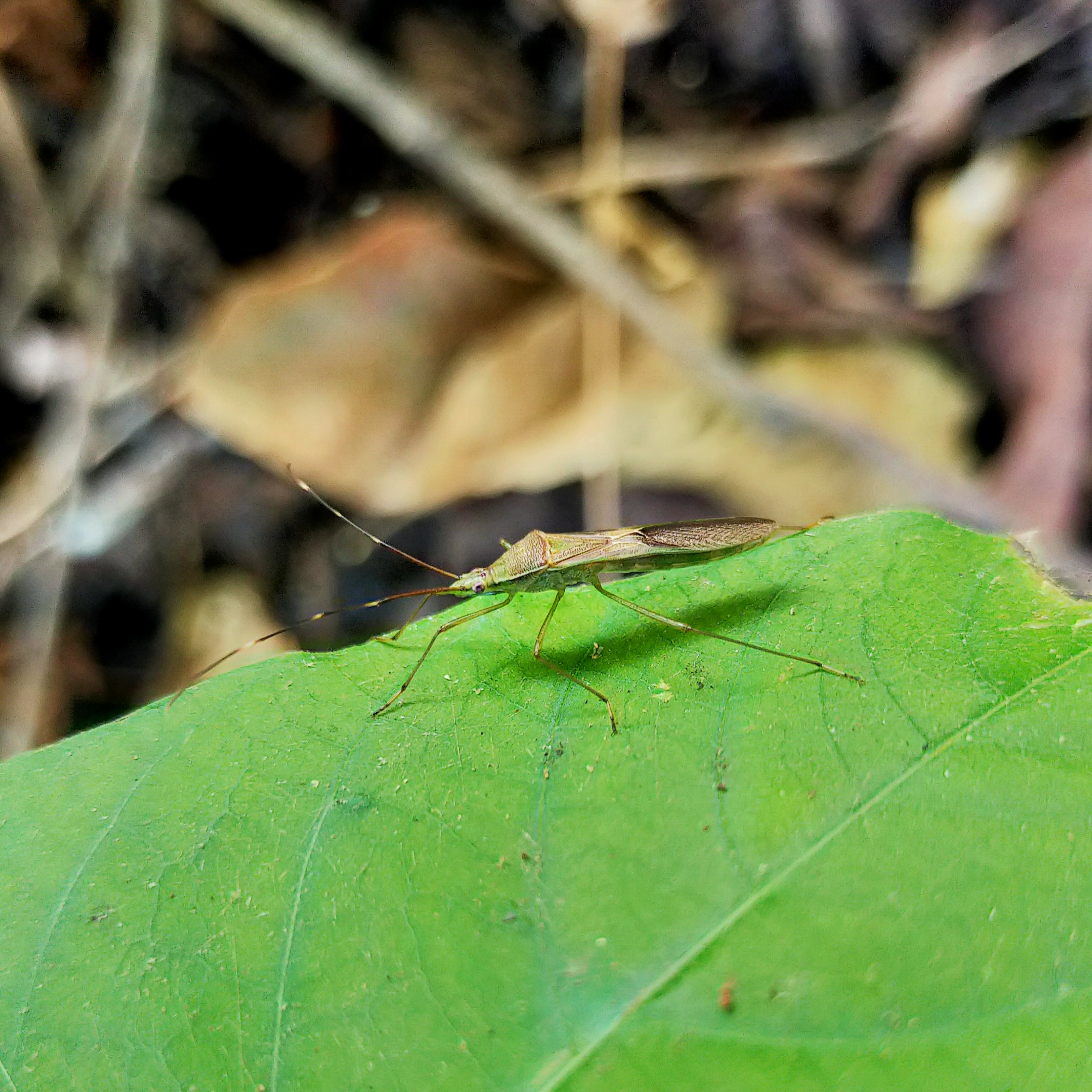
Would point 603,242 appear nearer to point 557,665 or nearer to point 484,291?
point 484,291

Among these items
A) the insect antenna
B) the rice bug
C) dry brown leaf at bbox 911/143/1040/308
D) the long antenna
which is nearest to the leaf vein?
the rice bug

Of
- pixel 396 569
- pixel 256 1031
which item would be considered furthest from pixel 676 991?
pixel 396 569

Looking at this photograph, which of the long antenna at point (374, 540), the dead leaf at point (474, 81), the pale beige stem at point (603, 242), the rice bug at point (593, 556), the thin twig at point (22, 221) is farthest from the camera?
the dead leaf at point (474, 81)

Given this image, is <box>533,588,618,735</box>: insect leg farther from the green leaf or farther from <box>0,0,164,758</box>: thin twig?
<box>0,0,164,758</box>: thin twig

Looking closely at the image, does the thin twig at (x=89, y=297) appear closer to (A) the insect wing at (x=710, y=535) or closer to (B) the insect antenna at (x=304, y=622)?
Result: (B) the insect antenna at (x=304, y=622)

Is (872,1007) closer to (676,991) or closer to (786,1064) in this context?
(786,1064)

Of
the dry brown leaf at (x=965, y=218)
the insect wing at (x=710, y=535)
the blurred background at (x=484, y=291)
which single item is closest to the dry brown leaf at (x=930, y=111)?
the blurred background at (x=484, y=291)
